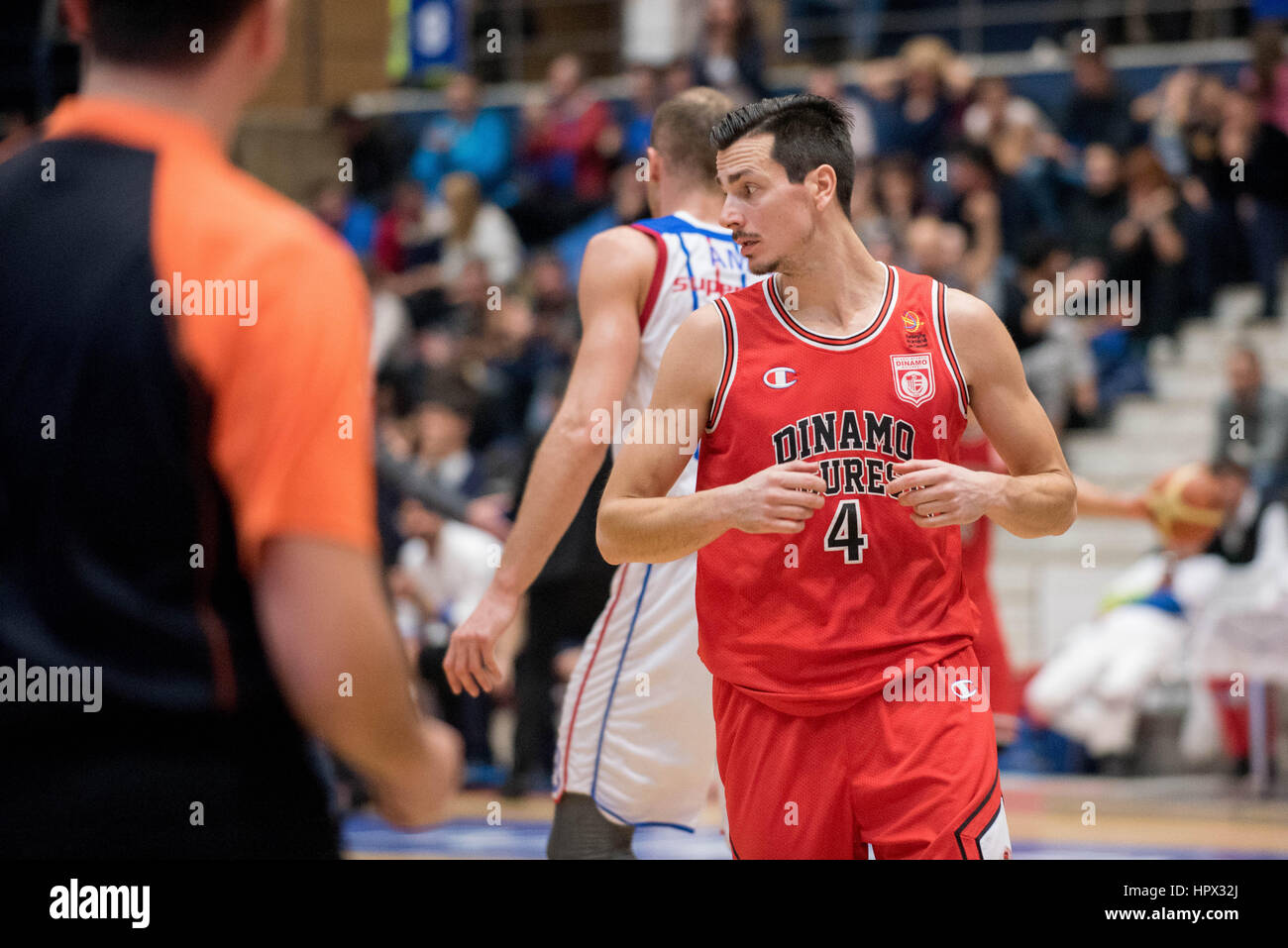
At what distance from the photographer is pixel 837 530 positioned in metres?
3.50

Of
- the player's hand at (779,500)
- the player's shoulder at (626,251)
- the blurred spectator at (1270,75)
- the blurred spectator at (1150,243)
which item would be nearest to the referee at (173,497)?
the player's hand at (779,500)

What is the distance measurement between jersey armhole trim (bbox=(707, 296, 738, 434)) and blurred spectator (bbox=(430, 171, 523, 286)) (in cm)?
1085

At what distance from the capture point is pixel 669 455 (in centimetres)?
358

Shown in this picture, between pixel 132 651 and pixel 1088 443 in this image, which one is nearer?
pixel 132 651

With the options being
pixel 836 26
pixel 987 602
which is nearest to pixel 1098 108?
pixel 836 26

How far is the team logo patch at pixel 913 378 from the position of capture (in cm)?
354

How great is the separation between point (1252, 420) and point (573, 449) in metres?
7.30

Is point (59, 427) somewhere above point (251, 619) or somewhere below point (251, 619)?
above

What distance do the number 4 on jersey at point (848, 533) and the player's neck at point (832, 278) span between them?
432 millimetres

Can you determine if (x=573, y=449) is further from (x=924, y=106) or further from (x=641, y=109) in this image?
(x=641, y=109)
